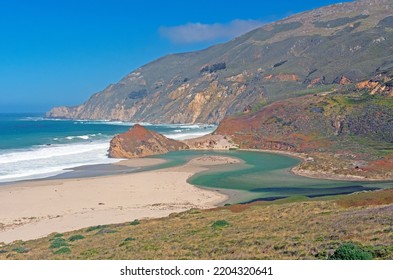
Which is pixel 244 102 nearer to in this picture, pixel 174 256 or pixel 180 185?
pixel 180 185

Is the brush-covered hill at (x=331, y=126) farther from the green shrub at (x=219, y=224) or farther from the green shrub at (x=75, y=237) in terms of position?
the green shrub at (x=75, y=237)

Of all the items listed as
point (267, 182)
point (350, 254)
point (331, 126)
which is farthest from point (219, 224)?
point (331, 126)

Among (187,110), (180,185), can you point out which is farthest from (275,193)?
(187,110)

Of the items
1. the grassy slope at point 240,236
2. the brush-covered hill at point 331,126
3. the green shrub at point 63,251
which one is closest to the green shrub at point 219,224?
the grassy slope at point 240,236

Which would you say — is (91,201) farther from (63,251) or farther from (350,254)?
(350,254)

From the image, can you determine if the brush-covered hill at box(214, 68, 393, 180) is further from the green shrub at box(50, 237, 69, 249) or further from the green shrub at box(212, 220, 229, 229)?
the green shrub at box(50, 237, 69, 249)

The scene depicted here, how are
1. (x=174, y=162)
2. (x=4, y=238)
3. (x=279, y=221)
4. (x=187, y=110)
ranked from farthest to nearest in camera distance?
(x=187, y=110) < (x=174, y=162) < (x=4, y=238) < (x=279, y=221)
